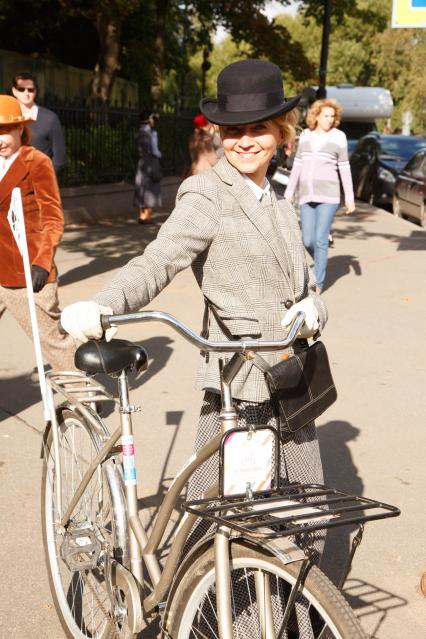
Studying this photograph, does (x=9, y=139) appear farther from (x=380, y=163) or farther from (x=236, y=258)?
(x=380, y=163)

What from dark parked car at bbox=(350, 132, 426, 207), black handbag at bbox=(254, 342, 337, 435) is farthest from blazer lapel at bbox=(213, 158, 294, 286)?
dark parked car at bbox=(350, 132, 426, 207)

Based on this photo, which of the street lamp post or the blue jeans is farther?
the street lamp post

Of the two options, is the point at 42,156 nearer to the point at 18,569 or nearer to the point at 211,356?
the point at 18,569

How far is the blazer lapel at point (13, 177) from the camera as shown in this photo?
5.40 m

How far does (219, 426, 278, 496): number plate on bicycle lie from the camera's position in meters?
2.30

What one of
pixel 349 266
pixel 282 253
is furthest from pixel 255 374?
pixel 349 266

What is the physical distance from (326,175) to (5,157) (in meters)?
4.56


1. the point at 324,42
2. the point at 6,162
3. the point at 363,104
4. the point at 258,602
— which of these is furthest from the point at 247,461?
the point at 363,104

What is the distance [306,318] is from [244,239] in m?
0.44

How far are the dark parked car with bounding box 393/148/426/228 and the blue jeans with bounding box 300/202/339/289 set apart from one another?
726cm

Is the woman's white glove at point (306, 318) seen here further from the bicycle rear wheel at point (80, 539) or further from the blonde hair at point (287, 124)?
the bicycle rear wheel at point (80, 539)

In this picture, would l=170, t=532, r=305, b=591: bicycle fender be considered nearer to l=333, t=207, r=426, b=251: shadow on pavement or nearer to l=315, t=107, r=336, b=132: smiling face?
l=315, t=107, r=336, b=132: smiling face

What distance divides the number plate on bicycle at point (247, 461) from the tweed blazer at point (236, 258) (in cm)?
53

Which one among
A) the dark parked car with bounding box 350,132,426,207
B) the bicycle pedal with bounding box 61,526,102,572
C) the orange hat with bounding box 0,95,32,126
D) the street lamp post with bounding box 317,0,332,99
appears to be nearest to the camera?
the bicycle pedal with bounding box 61,526,102,572
